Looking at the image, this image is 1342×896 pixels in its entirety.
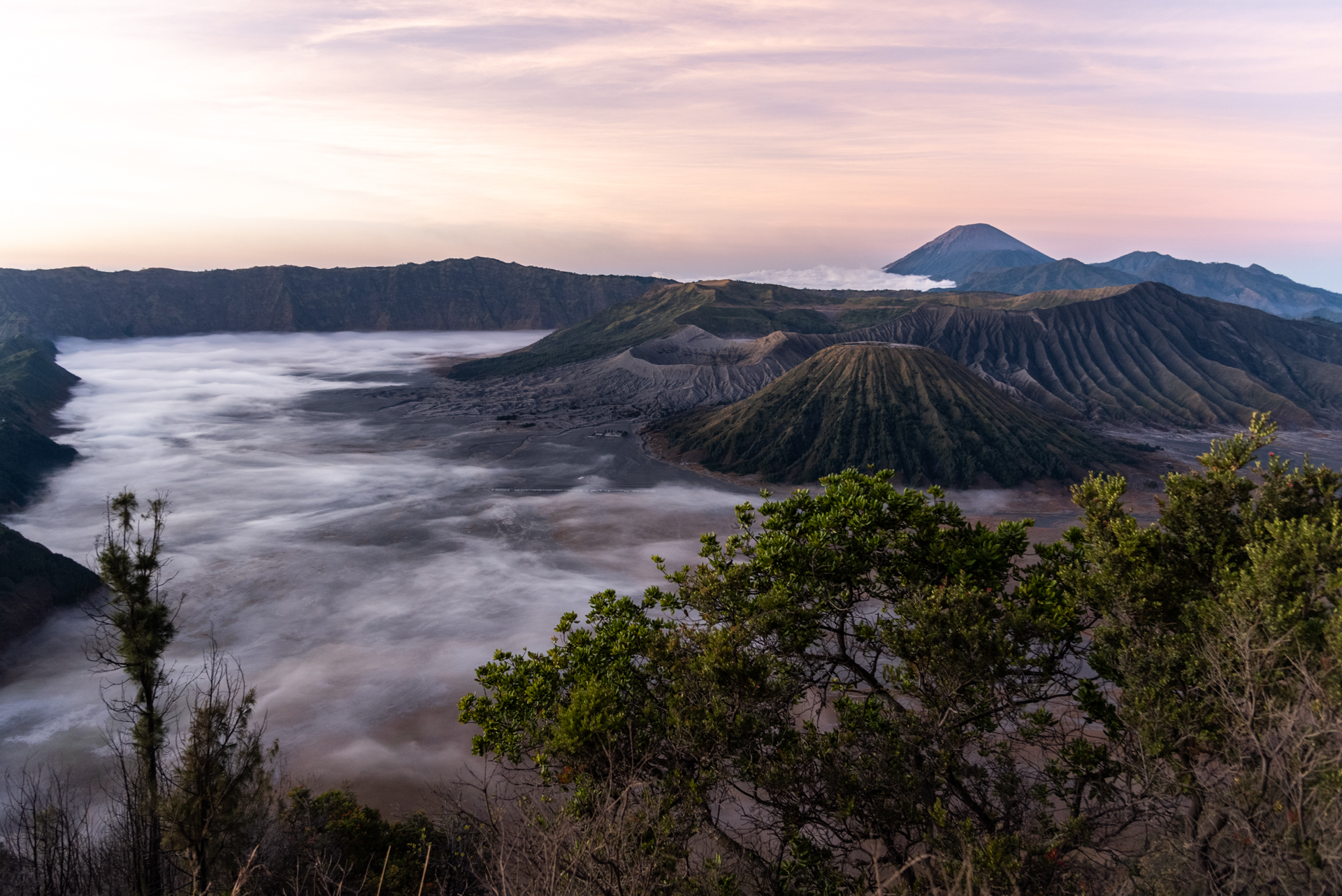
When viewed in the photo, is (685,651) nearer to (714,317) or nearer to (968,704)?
(968,704)

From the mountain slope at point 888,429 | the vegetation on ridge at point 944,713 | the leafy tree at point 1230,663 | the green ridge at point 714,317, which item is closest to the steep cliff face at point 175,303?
the green ridge at point 714,317

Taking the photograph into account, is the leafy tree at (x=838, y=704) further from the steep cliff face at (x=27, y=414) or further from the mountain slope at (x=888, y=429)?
the steep cliff face at (x=27, y=414)

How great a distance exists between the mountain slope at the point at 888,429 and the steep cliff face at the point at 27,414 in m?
53.7

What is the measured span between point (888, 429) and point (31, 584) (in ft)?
200

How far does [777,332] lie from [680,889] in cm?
9410

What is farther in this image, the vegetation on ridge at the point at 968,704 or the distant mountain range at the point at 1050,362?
the distant mountain range at the point at 1050,362

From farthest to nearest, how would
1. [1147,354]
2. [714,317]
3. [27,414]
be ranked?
1. [714,317]
2. [1147,354]
3. [27,414]

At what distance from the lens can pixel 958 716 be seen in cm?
970

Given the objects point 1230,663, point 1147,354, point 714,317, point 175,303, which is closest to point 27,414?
point 714,317

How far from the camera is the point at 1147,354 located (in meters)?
98.7

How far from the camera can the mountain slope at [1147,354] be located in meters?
87.1

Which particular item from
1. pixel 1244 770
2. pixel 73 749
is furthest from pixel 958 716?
pixel 73 749

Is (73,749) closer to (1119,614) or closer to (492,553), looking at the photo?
(492,553)

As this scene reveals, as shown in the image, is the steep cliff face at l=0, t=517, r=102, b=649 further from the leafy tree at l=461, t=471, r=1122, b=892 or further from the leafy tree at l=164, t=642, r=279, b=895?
the leafy tree at l=461, t=471, r=1122, b=892
